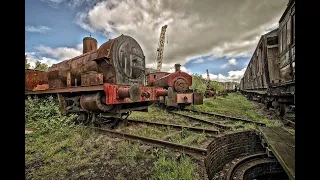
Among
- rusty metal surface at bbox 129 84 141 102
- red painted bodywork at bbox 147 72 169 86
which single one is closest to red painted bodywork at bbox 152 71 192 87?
red painted bodywork at bbox 147 72 169 86

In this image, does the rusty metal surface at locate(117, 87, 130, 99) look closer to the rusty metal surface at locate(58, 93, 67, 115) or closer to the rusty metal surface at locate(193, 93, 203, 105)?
the rusty metal surface at locate(58, 93, 67, 115)

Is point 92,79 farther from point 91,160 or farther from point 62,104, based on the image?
point 91,160

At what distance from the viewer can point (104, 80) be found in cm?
517

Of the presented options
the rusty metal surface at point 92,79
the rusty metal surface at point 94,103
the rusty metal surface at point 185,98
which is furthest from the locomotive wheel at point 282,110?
the rusty metal surface at point 92,79

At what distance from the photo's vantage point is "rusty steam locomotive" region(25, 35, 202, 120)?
4398 mm

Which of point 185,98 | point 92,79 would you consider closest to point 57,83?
point 92,79

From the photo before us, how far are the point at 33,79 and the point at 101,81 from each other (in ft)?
13.5

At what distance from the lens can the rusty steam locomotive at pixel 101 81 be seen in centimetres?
440

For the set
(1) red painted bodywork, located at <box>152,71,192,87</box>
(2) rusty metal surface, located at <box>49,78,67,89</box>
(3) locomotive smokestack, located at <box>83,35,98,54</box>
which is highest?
(3) locomotive smokestack, located at <box>83,35,98,54</box>

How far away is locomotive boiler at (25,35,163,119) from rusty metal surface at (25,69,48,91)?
0.15 ft

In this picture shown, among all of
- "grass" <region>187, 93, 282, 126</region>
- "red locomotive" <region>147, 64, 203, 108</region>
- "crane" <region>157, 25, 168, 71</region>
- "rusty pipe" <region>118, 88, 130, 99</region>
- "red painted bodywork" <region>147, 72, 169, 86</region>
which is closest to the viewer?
"rusty pipe" <region>118, 88, 130, 99</region>

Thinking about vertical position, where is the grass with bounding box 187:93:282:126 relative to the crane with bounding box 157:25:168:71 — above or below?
below
